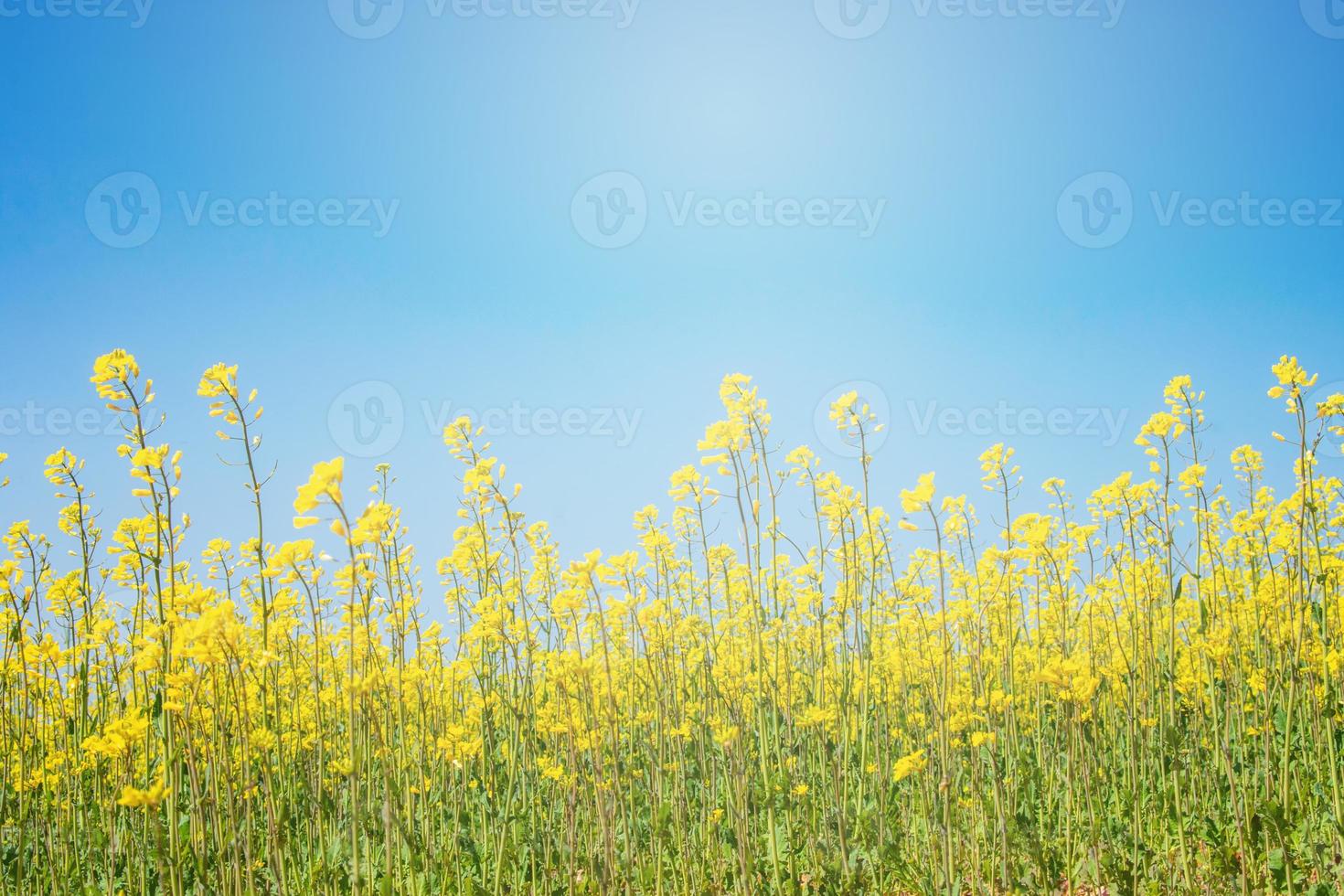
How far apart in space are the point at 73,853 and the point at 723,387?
466 centimetres

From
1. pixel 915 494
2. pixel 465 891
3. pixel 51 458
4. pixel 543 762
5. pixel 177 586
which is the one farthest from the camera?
pixel 543 762

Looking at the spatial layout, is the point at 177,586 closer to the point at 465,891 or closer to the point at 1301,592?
the point at 465,891

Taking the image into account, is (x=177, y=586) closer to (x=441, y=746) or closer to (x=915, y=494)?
(x=441, y=746)

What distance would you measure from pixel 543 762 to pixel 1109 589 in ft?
14.5

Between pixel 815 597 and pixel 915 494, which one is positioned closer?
pixel 915 494

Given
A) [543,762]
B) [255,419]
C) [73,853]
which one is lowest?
[73,853]

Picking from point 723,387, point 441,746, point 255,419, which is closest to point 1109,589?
point 723,387

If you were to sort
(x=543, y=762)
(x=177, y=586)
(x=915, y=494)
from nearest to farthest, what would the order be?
(x=915, y=494)
(x=177, y=586)
(x=543, y=762)

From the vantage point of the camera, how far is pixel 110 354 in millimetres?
3121

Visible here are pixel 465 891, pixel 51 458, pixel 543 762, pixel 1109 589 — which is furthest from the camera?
pixel 1109 589

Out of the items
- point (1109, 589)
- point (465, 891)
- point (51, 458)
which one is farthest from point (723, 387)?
point (1109, 589)

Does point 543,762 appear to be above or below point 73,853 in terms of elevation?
above

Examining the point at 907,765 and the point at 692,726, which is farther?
the point at 692,726

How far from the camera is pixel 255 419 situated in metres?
3.14
